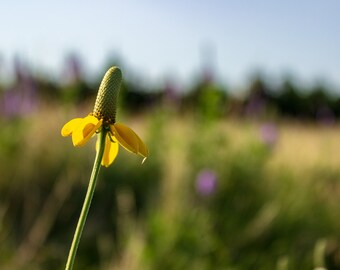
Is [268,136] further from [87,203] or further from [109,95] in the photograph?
[87,203]

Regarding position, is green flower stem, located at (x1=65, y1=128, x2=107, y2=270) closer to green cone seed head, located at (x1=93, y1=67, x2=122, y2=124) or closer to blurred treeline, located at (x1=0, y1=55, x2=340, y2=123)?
green cone seed head, located at (x1=93, y1=67, x2=122, y2=124)

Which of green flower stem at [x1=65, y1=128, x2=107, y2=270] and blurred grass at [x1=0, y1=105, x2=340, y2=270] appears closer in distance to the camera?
green flower stem at [x1=65, y1=128, x2=107, y2=270]

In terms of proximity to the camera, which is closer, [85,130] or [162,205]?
[85,130]

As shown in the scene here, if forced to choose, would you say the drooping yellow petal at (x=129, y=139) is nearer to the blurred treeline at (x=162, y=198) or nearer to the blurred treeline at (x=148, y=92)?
the blurred treeline at (x=162, y=198)

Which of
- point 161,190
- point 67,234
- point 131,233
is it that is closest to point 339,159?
point 161,190

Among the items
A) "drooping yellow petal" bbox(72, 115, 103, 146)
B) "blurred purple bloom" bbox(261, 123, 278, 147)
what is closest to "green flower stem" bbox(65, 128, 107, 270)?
"drooping yellow petal" bbox(72, 115, 103, 146)

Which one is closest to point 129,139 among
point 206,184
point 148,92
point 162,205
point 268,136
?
point 206,184
